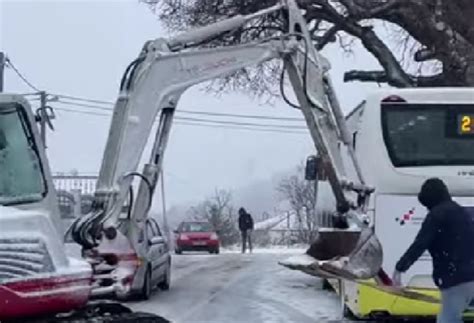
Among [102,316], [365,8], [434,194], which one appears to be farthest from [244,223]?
[102,316]

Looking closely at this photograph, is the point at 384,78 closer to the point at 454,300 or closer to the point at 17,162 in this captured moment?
→ the point at 454,300

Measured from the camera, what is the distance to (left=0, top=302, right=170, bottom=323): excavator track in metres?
6.50

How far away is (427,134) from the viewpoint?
14352 millimetres

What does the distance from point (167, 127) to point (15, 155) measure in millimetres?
4906

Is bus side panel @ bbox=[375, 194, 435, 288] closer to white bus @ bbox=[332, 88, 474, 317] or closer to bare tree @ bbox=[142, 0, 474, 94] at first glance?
white bus @ bbox=[332, 88, 474, 317]

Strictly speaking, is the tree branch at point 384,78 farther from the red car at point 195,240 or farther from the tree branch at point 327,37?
the red car at point 195,240

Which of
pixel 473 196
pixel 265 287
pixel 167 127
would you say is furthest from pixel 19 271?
pixel 265 287

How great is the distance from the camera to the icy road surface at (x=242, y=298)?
16906 mm

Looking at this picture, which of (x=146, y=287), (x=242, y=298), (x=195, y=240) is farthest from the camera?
(x=195, y=240)

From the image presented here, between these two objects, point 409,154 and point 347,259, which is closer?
point 347,259

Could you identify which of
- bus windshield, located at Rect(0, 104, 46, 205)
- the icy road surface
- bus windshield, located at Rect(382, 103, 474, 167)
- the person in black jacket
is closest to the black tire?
the icy road surface

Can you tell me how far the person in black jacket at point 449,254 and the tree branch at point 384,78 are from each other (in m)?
16.2

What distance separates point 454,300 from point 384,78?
17850 millimetres

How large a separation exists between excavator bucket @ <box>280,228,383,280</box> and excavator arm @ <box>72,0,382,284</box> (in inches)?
10.2
